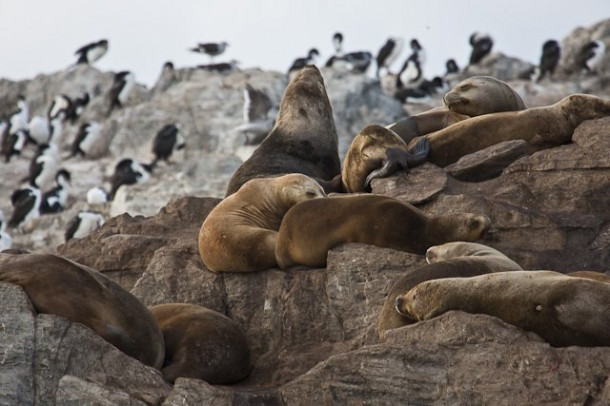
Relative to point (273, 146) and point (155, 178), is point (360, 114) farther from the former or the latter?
point (273, 146)

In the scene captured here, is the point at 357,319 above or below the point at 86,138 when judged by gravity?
above

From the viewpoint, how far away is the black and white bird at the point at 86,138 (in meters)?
31.7

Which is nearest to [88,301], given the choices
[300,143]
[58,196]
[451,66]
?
[300,143]

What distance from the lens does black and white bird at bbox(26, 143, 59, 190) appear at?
30219 millimetres

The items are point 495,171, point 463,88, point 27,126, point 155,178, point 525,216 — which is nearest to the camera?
point 525,216

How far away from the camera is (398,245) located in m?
7.54

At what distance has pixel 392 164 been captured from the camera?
29.2 ft

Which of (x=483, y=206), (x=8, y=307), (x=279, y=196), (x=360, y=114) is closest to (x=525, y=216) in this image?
(x=483, y=206)

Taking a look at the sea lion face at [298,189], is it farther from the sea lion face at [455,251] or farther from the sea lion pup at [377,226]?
the sea lion face at [455,251]

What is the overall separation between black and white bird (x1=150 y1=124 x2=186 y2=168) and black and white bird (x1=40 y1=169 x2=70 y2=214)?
6.74 feet

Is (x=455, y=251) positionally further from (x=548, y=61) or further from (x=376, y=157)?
(x=548, y=61)

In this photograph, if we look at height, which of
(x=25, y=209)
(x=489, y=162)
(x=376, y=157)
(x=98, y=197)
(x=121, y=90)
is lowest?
(x=121, y=90)

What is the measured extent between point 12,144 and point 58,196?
6503mm

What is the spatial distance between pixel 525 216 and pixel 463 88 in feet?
7.82
